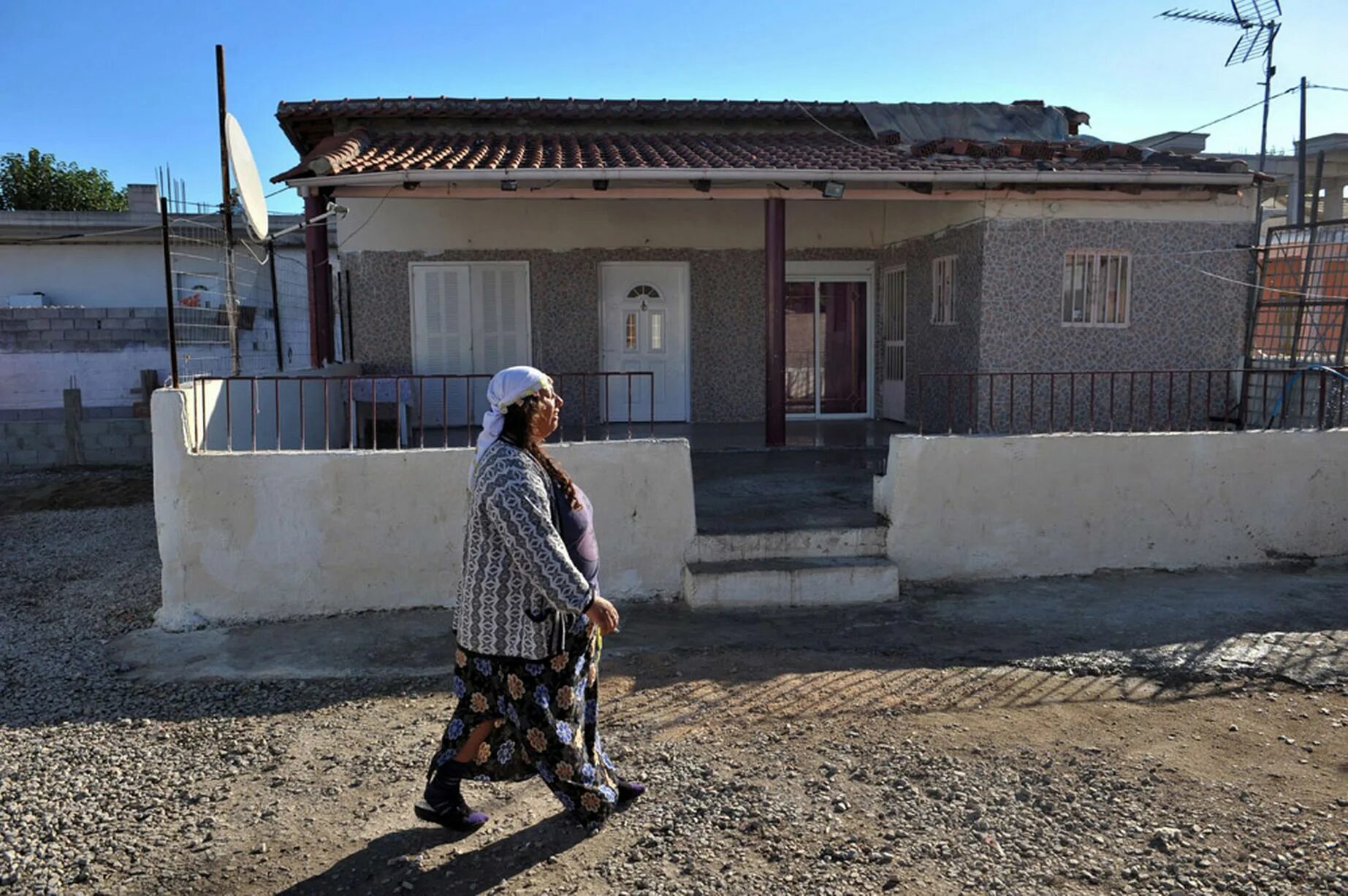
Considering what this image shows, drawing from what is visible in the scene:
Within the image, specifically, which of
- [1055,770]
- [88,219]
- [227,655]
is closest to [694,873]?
[1055,770]

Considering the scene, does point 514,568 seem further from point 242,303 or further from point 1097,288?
point 242,303

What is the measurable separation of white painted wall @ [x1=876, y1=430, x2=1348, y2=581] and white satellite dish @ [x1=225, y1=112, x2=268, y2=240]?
15.2ft

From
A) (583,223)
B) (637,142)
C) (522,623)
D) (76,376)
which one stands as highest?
(637,142)

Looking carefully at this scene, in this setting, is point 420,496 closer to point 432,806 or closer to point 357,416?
point 432,806

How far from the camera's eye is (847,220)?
11406 millimetres

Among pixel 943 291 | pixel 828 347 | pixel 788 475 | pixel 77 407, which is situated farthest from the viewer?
pixel 77 407

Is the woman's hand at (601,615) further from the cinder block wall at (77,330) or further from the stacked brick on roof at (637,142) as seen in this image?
the cinder block wall at (77,330)

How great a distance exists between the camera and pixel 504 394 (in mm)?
3109

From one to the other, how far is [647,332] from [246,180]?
5.00 meters

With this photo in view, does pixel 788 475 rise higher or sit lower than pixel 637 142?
lower

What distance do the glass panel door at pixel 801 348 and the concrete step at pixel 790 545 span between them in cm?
552

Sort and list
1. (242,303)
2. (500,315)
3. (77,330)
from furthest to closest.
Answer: (242,303), (77,330), (500,315)

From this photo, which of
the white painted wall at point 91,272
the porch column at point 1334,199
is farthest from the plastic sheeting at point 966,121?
the porch column at point 1334,199

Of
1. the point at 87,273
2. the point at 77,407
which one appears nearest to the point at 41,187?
the point at 87,273
